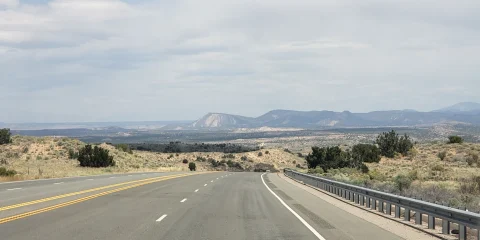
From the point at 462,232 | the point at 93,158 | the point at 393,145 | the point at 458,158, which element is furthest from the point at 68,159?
the point at 462,232

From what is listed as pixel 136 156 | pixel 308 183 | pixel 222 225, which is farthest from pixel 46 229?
pixel 136 156

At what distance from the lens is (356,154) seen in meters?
75.8

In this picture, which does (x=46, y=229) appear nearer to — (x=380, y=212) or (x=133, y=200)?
(x=133, y=200)

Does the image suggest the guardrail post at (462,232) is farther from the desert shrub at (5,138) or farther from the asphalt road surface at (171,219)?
the desert shrub at (5,138)

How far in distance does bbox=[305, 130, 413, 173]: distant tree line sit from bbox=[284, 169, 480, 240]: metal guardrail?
1313 inches

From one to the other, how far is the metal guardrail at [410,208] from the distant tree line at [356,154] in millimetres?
33339

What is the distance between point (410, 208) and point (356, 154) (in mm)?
61282

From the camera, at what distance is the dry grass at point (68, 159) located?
2242 inches

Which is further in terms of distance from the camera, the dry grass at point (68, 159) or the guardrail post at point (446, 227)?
the dry grass at point (68, 159)

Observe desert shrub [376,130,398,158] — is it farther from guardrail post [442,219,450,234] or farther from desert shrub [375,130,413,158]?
guardrail post [442,219,450,234]

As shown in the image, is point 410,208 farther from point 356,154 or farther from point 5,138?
point 5,138

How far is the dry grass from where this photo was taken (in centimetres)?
5695

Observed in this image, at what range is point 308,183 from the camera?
127ft

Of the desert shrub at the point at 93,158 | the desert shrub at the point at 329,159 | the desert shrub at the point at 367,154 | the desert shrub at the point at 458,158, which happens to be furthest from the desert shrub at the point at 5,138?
the desert shrub at the point at 458,158
